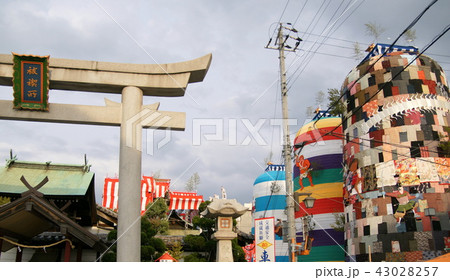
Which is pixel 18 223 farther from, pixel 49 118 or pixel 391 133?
pixel 391 133

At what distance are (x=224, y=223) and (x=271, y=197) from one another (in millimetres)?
21109

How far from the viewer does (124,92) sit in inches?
436

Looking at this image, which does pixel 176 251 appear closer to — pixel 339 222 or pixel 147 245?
pixel 147 245

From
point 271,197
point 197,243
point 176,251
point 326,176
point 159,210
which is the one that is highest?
point 326,176

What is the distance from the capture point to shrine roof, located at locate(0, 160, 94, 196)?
46.2 ft

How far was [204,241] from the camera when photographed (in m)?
17.5

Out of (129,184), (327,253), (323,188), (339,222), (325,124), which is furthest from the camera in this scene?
(325,124)

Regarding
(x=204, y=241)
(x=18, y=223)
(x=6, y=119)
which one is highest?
(x=6, y=119)

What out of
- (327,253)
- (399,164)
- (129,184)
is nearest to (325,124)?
(327,253)

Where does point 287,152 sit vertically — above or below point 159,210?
above

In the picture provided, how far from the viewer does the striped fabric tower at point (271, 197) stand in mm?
34594

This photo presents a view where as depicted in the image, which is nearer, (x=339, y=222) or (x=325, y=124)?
(x=339, y=222)
